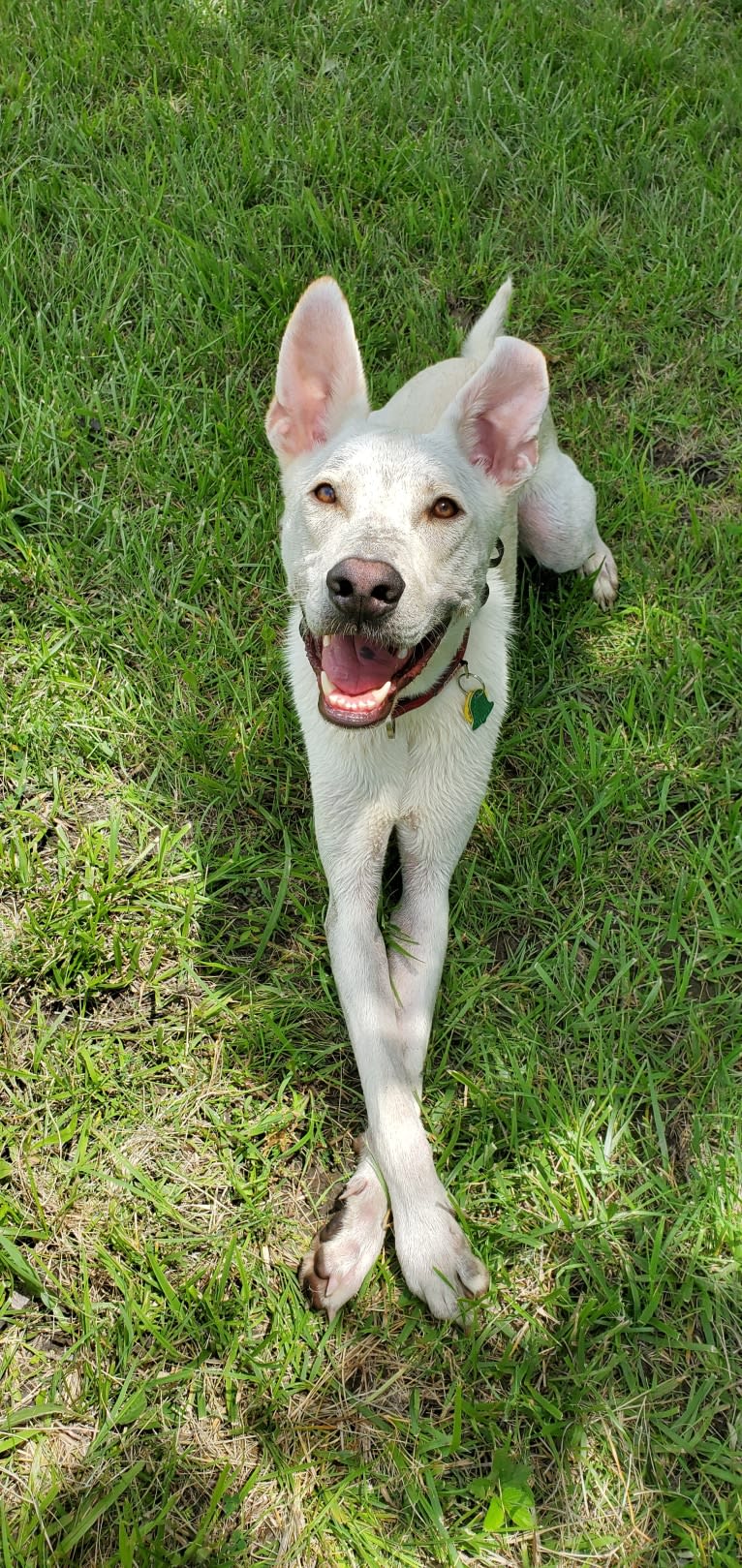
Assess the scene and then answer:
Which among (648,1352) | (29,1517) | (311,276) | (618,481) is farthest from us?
(311,276)

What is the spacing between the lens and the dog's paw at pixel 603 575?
13.2 feet

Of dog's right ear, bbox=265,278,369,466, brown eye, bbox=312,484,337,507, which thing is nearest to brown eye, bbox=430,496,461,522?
brown eye, bbox=312,484,337,507

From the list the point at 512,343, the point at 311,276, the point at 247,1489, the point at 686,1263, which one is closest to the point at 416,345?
the point at 311,276

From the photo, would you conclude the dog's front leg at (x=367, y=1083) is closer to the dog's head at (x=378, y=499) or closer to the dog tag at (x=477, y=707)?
the dog tag at (x=477, y=707)

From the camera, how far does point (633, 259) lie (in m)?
4.90

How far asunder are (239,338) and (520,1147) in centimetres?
→ 320

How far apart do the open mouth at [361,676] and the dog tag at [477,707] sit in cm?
38

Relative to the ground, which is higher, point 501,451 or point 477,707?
point 501,451

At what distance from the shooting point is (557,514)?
12.4 ft

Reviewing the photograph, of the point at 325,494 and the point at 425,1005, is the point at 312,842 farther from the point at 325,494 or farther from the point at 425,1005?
the point at 325,494

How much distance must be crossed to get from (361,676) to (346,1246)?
133cm

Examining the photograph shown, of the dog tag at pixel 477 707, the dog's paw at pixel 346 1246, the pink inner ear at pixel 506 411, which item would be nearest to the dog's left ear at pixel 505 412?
the pink inner ear at pixel 506 411

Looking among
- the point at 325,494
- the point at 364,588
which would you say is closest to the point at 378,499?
the point at 325,494

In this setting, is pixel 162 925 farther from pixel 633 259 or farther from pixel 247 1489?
pixel 633 259
